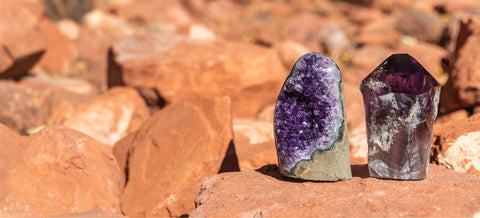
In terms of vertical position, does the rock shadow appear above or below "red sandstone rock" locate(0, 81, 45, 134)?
above

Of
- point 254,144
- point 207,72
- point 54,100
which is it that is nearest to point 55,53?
point 54,100

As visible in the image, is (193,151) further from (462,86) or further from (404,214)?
(462,86)

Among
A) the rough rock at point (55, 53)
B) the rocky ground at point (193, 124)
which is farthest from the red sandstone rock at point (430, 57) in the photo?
the rough rock at point (55, 53)

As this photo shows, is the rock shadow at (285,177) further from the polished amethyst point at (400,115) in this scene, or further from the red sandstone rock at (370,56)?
the red sandstone rock at (370,56)

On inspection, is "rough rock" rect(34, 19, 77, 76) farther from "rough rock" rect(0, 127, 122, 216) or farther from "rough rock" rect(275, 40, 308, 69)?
"rough rock" rect(0, 127, 122, 216)

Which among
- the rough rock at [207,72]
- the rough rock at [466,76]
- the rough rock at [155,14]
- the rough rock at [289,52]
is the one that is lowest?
the rough rock at [155,14]

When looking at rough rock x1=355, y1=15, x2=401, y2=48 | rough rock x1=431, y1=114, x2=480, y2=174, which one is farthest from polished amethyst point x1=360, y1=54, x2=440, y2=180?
rough rock x1=355, y1=15, x2=401, y2=48

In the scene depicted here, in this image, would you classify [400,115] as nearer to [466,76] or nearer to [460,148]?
[460,148]
